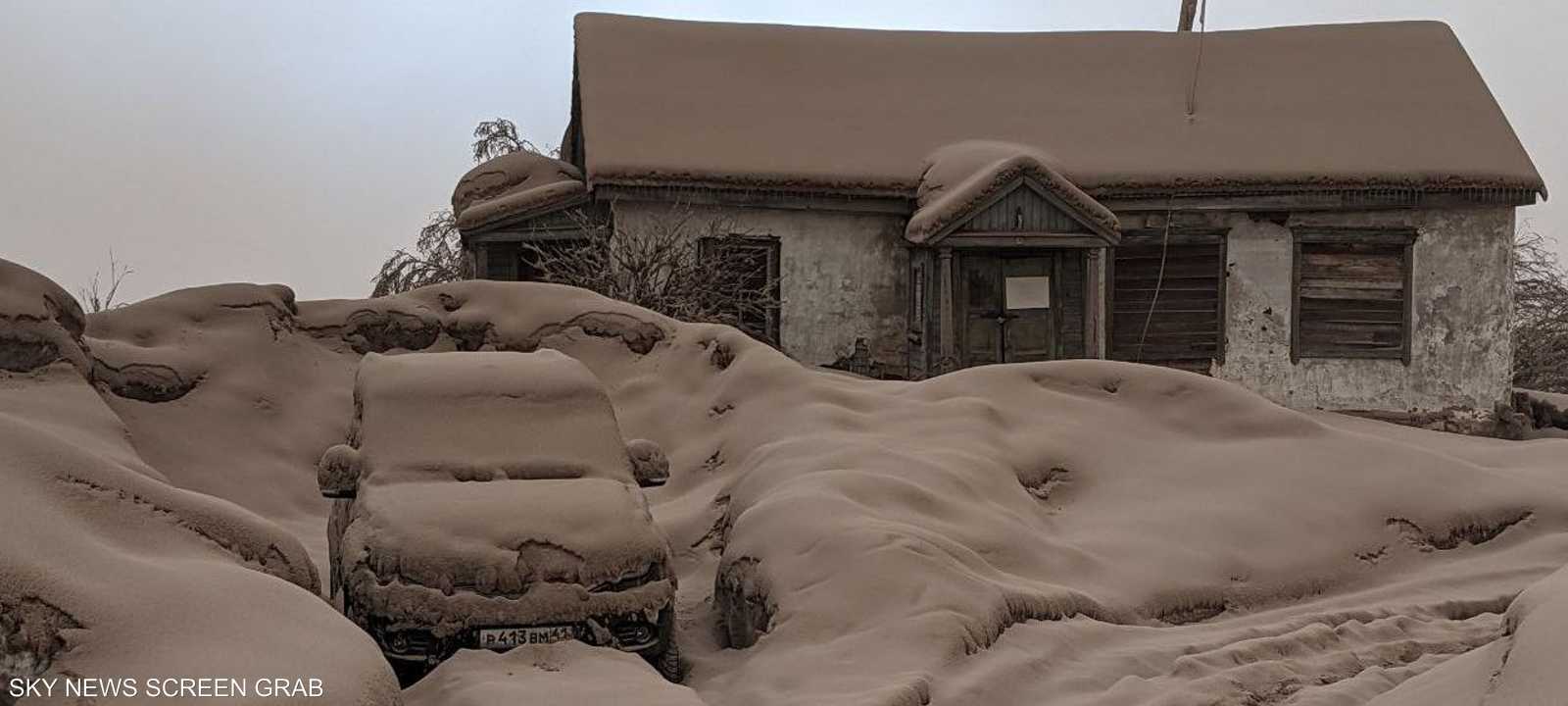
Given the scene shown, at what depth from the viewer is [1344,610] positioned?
8.44 meters

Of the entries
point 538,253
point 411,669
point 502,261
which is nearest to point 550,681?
point 411,669

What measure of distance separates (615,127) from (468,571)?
13.2 m

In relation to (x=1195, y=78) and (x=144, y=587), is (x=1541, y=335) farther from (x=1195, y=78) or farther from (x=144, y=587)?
(x=144, y=587)

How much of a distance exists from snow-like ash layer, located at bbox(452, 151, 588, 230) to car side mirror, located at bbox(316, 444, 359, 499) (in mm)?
11976

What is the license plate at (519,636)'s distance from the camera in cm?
693

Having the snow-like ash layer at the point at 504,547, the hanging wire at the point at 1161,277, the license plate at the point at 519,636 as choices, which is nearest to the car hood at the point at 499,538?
the snow-like ash layer at the point at 504,547

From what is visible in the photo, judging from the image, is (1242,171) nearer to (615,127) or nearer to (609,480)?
(615,127)

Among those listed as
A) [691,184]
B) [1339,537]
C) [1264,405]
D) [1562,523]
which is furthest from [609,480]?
[691,184]

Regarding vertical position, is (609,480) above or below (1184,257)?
below

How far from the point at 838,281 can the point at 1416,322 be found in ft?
24.8

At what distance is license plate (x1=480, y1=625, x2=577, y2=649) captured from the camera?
22.7ft

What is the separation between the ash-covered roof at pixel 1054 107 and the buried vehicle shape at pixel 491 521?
34.6 ft

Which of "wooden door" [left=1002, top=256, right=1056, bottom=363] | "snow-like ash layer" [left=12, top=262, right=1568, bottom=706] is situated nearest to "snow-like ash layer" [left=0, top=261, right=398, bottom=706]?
"snow-like ash layer" [left=12, top=262, right=1568, bottom=706]

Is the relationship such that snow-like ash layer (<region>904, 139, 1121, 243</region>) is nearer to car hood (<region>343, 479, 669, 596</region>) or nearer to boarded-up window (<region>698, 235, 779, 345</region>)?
boarded-up window (<region>698, 235, 779, 345</region>)
